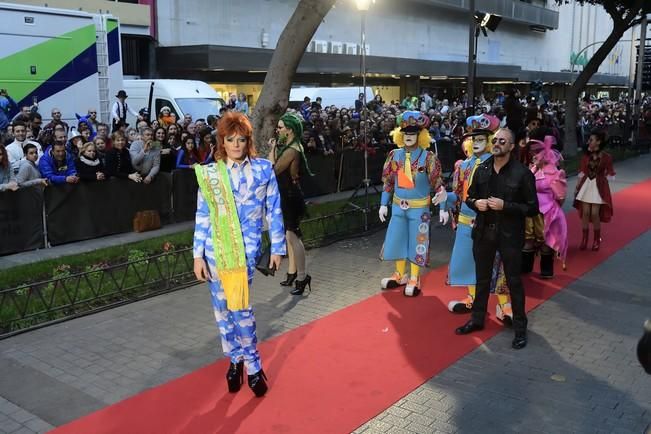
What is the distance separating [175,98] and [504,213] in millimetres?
13360

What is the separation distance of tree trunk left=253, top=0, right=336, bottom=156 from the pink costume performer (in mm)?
3612

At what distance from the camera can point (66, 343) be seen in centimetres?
616

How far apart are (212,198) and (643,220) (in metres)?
9.79

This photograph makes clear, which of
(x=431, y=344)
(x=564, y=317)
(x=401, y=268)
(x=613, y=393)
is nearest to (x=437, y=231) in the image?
(x=401, y=268)

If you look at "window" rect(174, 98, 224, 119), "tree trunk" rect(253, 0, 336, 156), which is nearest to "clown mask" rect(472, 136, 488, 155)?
"tree trunk" rect(253, 0, 336, 156)

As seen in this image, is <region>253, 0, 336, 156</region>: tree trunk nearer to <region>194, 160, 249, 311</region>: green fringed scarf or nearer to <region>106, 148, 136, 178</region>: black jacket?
<region>106, 148, 136, 178</region>: black jacket

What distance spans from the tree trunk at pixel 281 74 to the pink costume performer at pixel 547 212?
3612 millimetres

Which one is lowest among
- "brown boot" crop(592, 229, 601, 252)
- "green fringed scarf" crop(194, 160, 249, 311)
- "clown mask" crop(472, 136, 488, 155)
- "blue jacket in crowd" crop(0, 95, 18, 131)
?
"brown boot" crop(592, 229, 601, 252)

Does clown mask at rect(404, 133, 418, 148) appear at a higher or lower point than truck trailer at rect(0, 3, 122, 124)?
lower

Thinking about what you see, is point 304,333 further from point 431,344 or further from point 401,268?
point 401,268

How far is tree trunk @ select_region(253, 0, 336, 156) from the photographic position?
9.79 meters

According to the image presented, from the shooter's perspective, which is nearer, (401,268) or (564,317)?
(564,317)

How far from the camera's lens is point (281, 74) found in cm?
984

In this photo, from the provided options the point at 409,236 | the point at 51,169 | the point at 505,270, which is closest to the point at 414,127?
the point at 409,236
